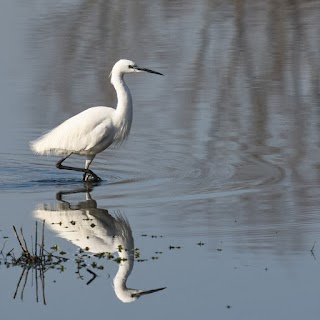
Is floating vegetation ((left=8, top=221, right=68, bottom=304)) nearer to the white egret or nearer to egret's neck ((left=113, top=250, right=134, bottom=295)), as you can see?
egret's neck ((left=113, top=250, right=134, bottom=295))

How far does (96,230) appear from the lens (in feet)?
29.3

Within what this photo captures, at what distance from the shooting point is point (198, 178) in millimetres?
11156

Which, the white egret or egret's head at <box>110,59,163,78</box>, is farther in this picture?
egret's head at <box>110,59,163,78</box>

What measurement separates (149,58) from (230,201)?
7.07 meters

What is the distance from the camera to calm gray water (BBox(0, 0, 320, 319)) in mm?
7715

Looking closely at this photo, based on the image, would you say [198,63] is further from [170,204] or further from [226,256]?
[226,256]

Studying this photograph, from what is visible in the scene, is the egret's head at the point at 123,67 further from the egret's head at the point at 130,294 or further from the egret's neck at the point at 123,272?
the egret's head at the point at 130,294

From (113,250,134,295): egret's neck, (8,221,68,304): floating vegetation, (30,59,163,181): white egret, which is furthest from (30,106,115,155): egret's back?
(8,221,68,304): floating vegetation

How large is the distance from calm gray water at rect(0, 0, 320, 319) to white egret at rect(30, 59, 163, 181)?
0.31m

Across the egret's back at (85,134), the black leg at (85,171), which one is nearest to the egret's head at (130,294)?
the black leg at (85,171)

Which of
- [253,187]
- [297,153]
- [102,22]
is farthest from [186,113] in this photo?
[102,22]

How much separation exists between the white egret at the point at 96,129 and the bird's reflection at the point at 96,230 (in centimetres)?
107

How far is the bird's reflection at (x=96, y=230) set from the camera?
24.9 feet

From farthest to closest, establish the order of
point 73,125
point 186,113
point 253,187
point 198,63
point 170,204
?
point 198,63 < point 186,113 < point 73,125 < point 253,187 < point 170,204
